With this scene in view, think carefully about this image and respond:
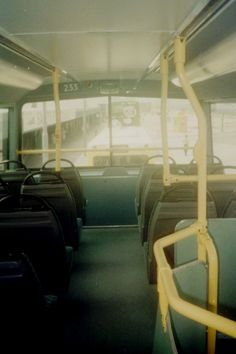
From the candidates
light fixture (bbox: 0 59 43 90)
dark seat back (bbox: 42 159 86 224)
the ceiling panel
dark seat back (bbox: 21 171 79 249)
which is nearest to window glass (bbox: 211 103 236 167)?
the ceiling panel

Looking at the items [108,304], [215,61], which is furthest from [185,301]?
[215,61]

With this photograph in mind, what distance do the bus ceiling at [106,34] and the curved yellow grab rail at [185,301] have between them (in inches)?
52.6

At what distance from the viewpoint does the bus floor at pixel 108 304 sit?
9.97 feet

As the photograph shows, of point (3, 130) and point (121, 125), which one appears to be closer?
point (3, 130)

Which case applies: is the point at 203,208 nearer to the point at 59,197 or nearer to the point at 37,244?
the point at 37,244

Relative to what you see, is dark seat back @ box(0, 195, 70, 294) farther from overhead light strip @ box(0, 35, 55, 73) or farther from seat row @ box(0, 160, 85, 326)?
overhead light strip @ box(0, 35, 55, 73)

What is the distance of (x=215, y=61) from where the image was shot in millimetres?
3811

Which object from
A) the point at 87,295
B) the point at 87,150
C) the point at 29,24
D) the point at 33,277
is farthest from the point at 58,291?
the point at 87,150

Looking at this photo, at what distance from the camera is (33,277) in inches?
75.5

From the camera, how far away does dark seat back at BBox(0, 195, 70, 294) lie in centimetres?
276

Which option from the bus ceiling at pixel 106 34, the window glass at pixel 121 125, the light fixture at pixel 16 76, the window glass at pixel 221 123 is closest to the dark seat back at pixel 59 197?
the light fixture at pixel 16 76

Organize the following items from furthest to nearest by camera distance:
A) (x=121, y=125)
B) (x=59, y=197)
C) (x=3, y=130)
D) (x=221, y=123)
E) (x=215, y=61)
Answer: (x=121, y=125)
(x=3, y=130)
(x=221, y=123)
(x=59, y=197)
(x=215, y=61)

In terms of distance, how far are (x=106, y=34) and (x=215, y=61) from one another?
128cm

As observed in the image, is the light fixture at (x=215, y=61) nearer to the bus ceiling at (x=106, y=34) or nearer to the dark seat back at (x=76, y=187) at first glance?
the bus ceiling at (x=106, y=34)
